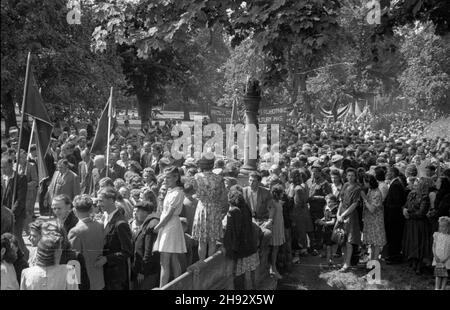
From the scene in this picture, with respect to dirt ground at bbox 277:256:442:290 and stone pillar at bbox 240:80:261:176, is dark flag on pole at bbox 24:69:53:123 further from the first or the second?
stone pillar at bbox 240:80:261:176

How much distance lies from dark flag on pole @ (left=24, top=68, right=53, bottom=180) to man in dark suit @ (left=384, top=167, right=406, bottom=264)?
5785 mm

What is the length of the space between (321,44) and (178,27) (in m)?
2.11

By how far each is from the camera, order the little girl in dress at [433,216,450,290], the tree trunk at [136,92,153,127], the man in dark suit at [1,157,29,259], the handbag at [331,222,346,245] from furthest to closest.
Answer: the tree trunk at [136,92,153,127] → the handbag at [331,222,346,245] → the little girl in dress at [433,216,450,290] → the man in dark suit at [1,157,29,259]

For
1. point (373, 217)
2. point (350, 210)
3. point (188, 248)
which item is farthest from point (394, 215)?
point (188, 248)

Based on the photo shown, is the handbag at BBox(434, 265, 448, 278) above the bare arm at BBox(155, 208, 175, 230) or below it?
below

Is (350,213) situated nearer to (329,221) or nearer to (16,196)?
(329,221)

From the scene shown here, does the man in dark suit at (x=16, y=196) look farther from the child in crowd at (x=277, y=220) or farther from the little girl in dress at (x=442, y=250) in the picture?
the little girl in dress at (x=442, y=250)

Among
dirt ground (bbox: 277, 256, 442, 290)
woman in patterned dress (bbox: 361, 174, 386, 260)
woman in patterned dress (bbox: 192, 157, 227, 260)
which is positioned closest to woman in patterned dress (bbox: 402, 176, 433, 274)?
dirt ground (bbox: 277, 256, 442, 290)

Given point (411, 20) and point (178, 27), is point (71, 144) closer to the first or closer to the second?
point (178, 27)

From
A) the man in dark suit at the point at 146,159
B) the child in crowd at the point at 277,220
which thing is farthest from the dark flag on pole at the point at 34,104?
the man in dark suit at the point at 146,159

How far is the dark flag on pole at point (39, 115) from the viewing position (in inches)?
284

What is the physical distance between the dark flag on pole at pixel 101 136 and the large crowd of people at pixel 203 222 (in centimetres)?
72

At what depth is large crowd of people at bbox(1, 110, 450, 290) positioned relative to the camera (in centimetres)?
645

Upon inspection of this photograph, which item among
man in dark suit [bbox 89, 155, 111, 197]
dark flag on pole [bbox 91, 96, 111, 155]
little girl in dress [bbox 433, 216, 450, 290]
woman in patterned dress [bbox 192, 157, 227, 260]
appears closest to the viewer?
woman in patterned dress [bbox 192, 157, 227, 260]
